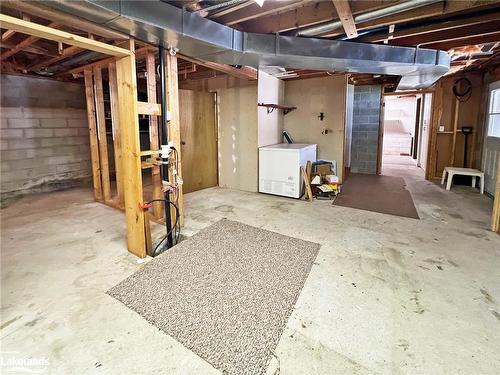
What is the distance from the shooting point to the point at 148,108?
8.43ft

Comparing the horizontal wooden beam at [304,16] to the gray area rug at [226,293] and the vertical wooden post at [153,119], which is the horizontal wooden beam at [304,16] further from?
the gray area rug at [226,293]

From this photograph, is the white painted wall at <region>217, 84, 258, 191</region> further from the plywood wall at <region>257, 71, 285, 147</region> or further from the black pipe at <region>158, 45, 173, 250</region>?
the black pipe at <region>158, 45, 173, 250</region>

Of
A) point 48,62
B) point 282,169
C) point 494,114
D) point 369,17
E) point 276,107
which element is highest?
point 48,62

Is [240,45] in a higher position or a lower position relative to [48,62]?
lower

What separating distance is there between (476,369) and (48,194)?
594cm

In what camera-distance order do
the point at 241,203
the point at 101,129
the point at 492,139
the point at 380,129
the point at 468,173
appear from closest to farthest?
the point at 101,129 < the point at 241,203 < the point at 492,139 < the point at 468,173 < the point at 380,129

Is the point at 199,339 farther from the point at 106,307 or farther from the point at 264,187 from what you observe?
the point at 264,187

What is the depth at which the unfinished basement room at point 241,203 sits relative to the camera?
1539mm

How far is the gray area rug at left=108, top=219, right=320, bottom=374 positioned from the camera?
1498mm

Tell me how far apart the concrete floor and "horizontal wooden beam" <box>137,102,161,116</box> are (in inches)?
53.7

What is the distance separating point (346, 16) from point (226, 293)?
7.87ft

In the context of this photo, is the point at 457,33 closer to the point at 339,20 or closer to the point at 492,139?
the point at 339,20

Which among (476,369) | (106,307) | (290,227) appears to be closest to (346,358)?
(476,369)

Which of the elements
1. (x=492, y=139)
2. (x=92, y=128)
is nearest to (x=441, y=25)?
(x=492, y=139)
